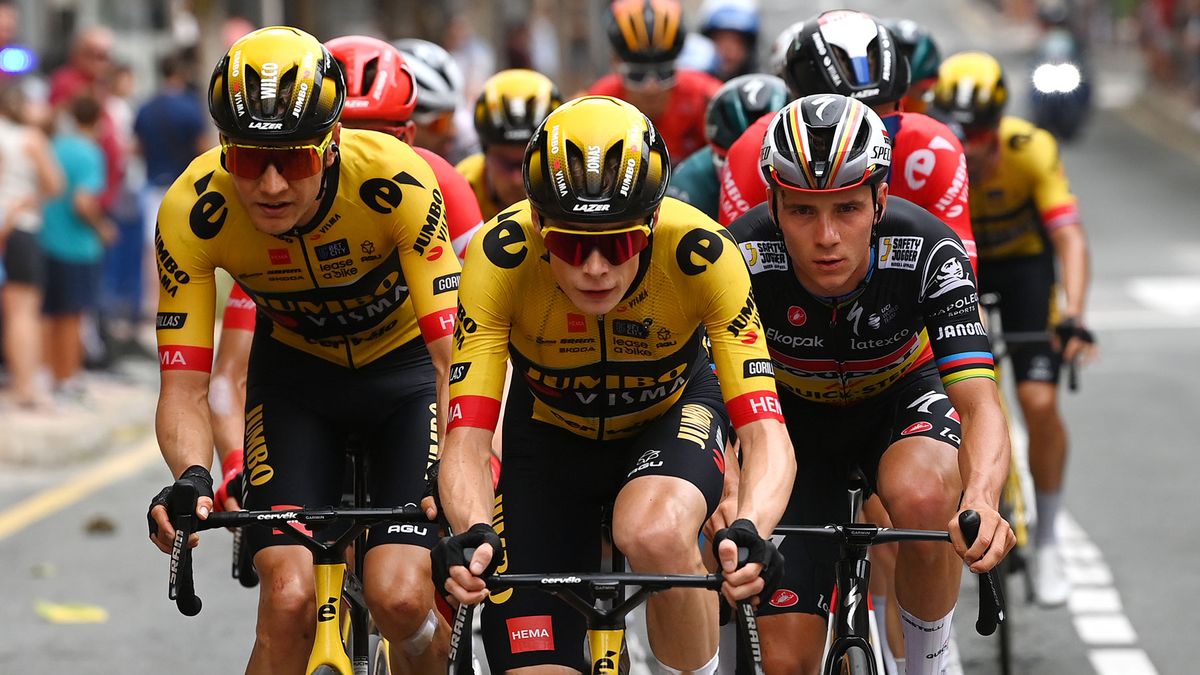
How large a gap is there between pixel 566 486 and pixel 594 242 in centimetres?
87

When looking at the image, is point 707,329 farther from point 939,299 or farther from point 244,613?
point 244,613

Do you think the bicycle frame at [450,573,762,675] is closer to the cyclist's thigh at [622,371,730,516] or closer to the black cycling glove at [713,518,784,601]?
the black cycling glove at [713,518,784,601]

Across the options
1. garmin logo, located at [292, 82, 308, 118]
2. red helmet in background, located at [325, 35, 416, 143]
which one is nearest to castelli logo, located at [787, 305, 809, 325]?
garmin logo, located at [292, 82, 308, 118]

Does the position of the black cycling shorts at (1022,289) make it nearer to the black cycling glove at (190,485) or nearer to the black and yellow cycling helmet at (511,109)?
the black and yellow cycling helmet at (511,109)

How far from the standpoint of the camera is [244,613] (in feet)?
27.8

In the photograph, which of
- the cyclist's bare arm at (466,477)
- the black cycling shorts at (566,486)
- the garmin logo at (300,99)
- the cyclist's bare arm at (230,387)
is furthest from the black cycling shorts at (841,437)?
the cyclist's bare arm at (230,387)

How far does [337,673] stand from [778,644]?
1267 millimetres

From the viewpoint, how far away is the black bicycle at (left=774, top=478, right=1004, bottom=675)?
Result: 4516 millimetres

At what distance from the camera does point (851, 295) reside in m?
5.27

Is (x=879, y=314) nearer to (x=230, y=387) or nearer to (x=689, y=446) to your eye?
(x=689, y=446)

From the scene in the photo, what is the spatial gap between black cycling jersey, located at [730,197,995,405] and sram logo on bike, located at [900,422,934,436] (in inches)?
6.9

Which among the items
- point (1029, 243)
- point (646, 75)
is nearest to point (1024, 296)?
point (1029, 243)

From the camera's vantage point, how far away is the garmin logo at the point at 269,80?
15.9 feet

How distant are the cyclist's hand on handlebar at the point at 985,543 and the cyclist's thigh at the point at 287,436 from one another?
1906 mm
